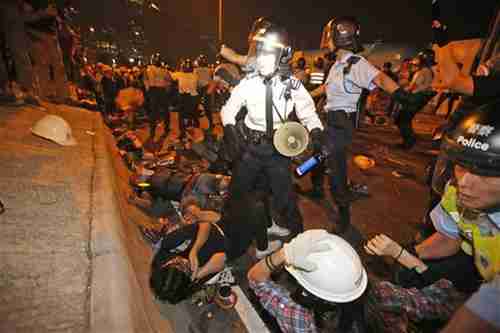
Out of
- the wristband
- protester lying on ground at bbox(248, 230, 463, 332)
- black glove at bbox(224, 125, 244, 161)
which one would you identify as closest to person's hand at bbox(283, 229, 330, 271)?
protester lying on ground at bbox(248, 230, 463, 332)

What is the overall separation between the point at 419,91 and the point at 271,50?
161 centimetres

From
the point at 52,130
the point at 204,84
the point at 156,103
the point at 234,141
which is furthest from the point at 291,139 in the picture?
the point at 204,84

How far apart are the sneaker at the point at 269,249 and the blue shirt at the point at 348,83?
1926mm

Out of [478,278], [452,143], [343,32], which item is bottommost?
[478,278]

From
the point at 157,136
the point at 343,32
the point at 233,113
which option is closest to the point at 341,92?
the point at 343,32

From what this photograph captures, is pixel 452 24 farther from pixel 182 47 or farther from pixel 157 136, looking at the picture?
pixel 182 47

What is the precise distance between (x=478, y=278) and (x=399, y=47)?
16.5m

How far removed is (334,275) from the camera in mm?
1403

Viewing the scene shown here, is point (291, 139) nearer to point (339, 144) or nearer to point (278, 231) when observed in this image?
point (339, 144)

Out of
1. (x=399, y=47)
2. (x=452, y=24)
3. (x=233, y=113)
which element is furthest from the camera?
(x=399, y=47)

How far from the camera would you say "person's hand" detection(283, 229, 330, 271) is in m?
1.39

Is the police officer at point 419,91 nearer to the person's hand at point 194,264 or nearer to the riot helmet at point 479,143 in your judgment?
the riot helmet at point 479,143

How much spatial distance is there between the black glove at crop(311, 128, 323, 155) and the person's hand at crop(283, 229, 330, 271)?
143 cm

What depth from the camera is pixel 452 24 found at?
8.70m
